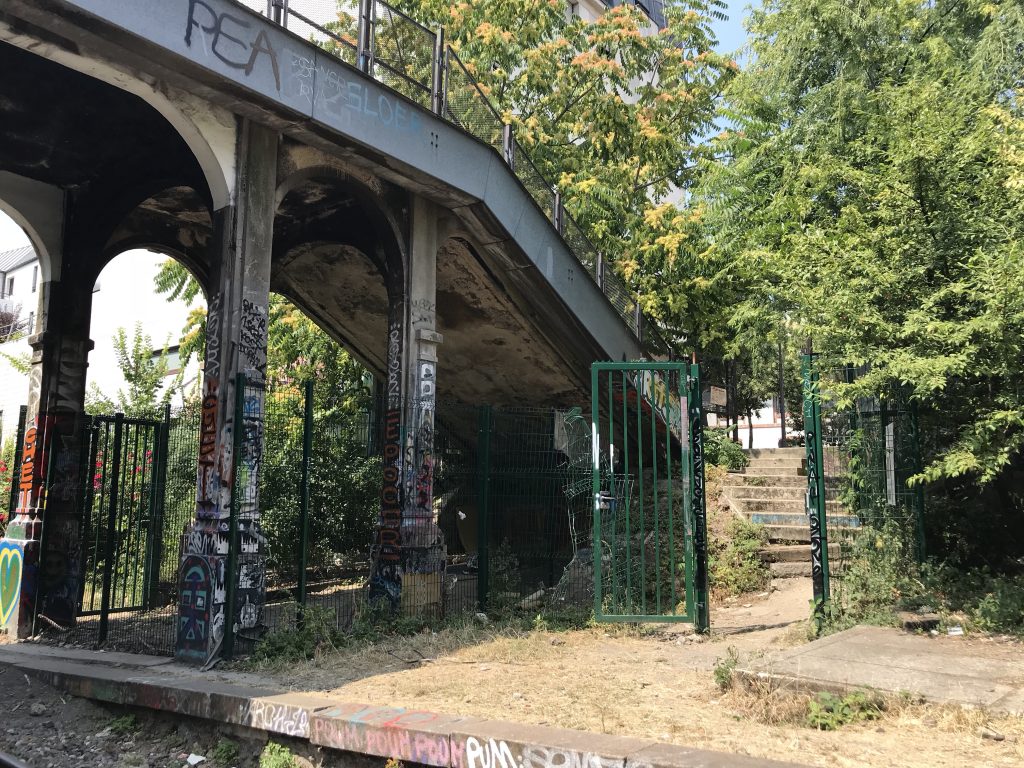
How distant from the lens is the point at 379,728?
5000mm

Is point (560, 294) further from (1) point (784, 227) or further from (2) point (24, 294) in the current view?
(2) point (24, 294)

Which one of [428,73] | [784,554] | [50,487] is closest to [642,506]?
[784,554]

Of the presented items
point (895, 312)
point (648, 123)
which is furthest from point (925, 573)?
point (648, 123)

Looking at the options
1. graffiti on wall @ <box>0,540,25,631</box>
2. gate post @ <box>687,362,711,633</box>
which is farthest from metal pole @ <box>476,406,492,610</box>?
graffiti on wall @ <box>0,540,25,631</box>

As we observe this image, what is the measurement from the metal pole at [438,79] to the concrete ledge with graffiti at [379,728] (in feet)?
22.7

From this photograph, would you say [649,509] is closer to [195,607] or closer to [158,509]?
[158,509]

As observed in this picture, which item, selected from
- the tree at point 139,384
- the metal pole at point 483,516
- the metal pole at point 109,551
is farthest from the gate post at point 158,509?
the tree at point 139,384

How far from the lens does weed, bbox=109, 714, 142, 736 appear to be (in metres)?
6.49

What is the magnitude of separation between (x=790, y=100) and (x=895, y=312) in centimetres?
818

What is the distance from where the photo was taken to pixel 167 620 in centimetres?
976

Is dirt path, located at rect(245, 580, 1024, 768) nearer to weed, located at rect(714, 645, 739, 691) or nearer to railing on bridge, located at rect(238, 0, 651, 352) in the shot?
weed, located at rect(714, 645, 739, 691)

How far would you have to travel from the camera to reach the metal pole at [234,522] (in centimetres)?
744

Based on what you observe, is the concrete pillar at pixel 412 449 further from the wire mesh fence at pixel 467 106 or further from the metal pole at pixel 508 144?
the metal pole at pixel 508 144

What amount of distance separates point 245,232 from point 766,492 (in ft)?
30.7
